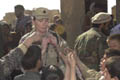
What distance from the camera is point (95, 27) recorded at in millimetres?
5359

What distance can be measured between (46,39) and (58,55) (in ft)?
0.97

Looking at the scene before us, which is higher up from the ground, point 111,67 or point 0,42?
point 111,67

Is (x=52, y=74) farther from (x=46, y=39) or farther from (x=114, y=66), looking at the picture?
(x=46, y=39)

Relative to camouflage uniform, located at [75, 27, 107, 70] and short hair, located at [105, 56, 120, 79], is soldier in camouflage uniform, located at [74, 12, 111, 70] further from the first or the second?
short hair, located at [105, 56, 120, 79]

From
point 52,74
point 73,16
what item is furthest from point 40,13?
point 73,16

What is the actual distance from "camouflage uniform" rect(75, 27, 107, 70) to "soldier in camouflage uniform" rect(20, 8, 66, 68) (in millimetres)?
1018

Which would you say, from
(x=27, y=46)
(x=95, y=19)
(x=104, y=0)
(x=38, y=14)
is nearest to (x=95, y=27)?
(x=95, y=19)

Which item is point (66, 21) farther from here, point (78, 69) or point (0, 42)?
point (78, 69)

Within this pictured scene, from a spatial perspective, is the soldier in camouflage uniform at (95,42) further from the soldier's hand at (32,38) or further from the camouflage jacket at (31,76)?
the camouflage jacket at (31,76)

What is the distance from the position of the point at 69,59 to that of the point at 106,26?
2.09m

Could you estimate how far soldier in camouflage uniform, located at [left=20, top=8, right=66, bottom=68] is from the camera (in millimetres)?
4117

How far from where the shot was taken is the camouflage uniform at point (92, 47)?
5.24 m

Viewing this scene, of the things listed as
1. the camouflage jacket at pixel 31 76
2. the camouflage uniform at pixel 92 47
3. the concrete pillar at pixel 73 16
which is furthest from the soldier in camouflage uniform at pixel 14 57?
the concrete pillar at pixel 73 16

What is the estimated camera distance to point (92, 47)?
5262 millimetres
